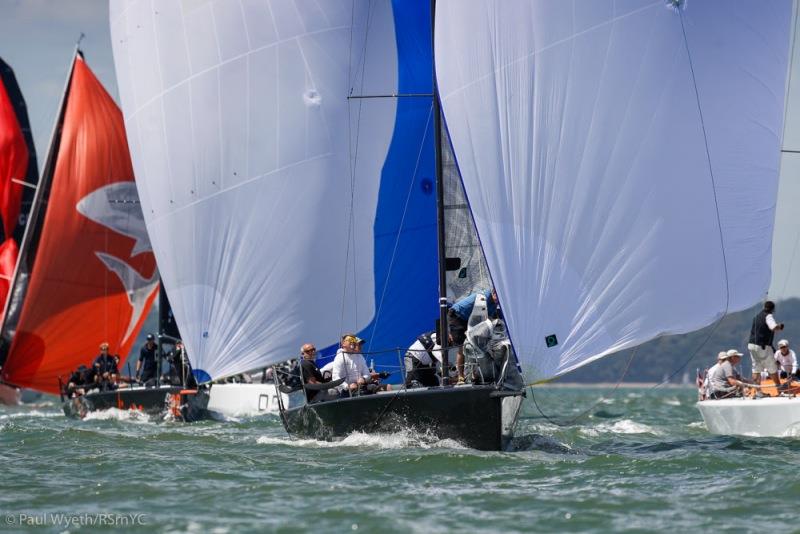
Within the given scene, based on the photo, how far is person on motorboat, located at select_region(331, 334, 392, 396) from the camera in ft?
53.8

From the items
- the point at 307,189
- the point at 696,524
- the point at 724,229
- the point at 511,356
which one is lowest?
the point at 696,524

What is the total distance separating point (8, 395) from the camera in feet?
117

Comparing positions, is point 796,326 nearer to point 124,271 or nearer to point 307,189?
point 124,271

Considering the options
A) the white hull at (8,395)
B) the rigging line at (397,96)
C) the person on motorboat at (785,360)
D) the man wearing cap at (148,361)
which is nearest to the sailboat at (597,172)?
the rigging line at (397,96)

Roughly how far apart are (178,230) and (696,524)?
12.0 metres

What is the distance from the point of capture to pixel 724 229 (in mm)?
14727

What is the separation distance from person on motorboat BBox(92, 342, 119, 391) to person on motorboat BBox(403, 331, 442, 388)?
1231cm

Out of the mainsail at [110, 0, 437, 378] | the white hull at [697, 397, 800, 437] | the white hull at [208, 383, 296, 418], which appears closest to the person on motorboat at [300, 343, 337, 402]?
the mainsail at [110, 0, 437, 378]

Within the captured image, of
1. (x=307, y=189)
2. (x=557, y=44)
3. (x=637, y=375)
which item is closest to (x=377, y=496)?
(x=557, y=44)

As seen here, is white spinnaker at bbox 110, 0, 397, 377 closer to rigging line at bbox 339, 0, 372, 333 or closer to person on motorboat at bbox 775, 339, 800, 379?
rigging line at bbox 339, 0, 372, 333

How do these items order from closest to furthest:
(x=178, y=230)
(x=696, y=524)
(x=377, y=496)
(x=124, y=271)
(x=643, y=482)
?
(x=696, y=524), (x=377, y=496), (x=643, y=482), (x=178, y=230), (x=124, y=271)

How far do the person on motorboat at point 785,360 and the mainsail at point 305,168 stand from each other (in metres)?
5.40

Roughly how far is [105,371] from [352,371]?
12899mm

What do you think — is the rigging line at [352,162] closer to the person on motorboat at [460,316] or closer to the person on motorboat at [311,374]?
the person on motorboat at [311,374]
